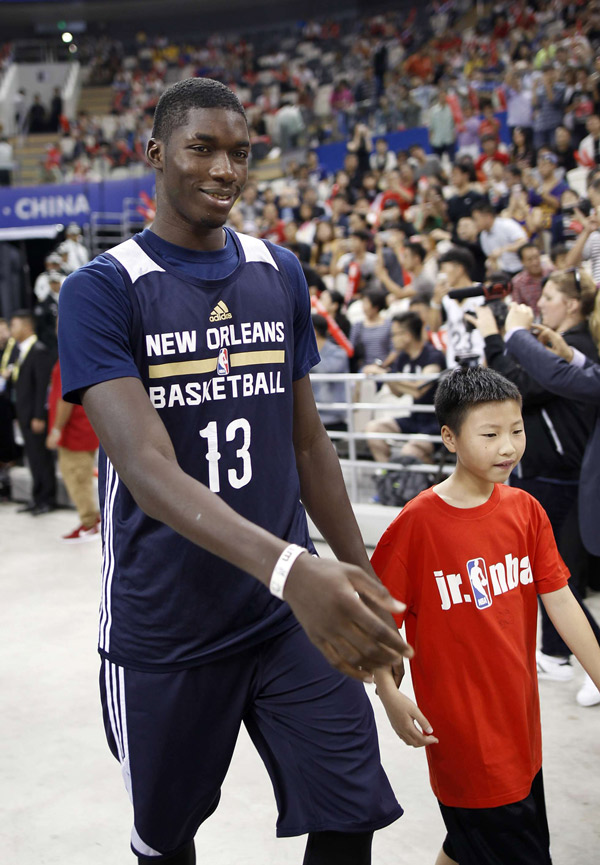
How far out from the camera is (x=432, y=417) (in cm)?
664

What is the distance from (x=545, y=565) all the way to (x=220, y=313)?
1.02 m

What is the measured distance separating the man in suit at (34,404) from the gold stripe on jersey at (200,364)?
23.2ft

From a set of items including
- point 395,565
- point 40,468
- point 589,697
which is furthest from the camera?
point 40,468

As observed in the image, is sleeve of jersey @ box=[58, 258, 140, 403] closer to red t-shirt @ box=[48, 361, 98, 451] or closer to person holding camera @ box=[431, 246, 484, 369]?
person holding camera @ box=[431, 246, 484, 369]

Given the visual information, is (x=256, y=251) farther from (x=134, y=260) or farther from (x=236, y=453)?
(x=236, y=453)

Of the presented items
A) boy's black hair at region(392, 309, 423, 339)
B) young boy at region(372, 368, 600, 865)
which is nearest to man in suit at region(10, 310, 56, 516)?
boy's black hair at region(392, 309, 423, 339)

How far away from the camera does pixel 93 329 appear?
72.9 inches

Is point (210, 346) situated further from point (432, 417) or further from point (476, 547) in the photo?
point (432, 417)

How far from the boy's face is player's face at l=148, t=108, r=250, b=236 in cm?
80

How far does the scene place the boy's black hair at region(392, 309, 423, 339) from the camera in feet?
22.2

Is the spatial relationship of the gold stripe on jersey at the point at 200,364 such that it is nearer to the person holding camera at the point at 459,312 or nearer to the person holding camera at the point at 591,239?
the person holding camera at the point at 459,312

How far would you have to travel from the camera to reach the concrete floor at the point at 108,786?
313cm

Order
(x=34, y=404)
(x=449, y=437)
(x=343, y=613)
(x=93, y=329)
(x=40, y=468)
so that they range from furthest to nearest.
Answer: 1. (x=40, y=468)
2. (x=34, y=404)
3. (x=449, y=437)
4. (x=93, y=329)
5. (x=343, y=613)

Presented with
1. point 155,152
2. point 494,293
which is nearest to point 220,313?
point 155,152
